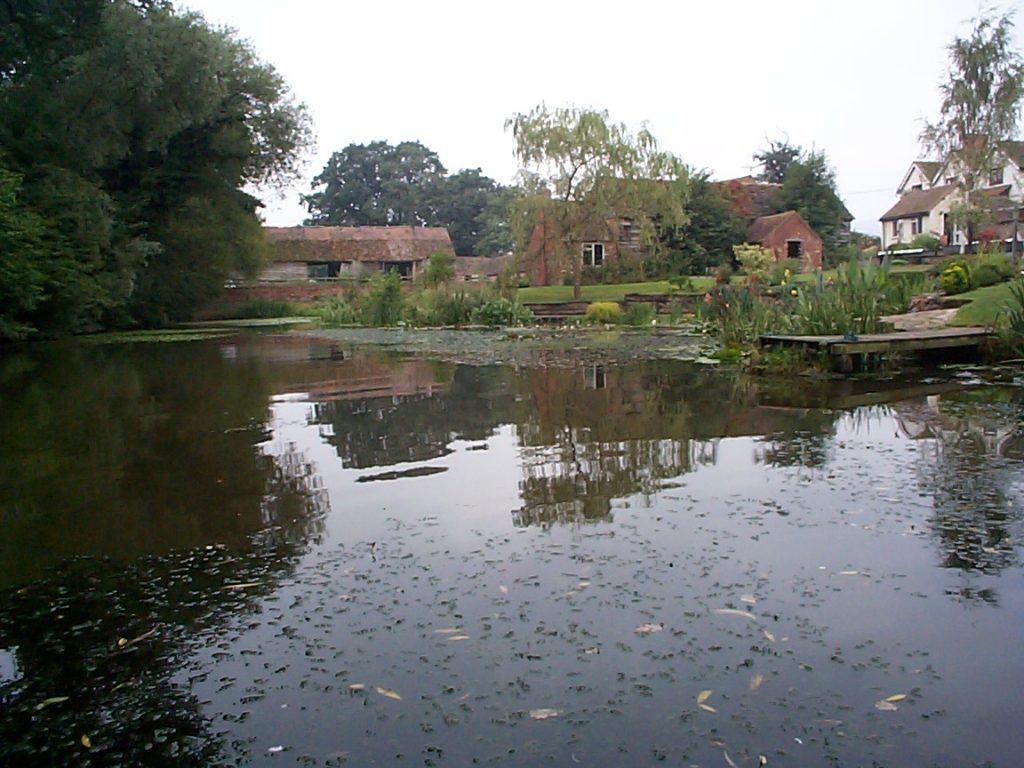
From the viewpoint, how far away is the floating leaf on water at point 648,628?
3920mm

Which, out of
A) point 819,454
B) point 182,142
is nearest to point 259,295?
point 182,142

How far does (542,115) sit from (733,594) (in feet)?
129

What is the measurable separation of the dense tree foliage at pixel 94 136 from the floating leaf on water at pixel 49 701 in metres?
24.9

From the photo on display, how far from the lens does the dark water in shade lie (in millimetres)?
3174

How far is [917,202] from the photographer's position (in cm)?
6706

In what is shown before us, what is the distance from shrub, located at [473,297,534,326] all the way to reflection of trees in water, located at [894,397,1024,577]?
23.4 metres

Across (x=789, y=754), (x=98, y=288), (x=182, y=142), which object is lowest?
(x=789, y=754)

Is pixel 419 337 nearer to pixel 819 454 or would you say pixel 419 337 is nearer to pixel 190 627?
pixel 819 454

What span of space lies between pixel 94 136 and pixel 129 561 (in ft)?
98.2

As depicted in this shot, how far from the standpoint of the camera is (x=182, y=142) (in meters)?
38.8

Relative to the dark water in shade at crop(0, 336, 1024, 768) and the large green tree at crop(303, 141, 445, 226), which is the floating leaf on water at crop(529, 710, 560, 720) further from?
the large green tree at crop(303, 141, 445, 226)

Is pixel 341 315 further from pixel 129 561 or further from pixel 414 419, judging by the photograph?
pixel 129 561

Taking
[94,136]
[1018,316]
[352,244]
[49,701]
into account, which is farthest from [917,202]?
[49,701]

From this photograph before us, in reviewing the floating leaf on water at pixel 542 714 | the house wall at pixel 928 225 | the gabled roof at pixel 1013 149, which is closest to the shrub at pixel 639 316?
the gabled roof at pixel 1013 149
